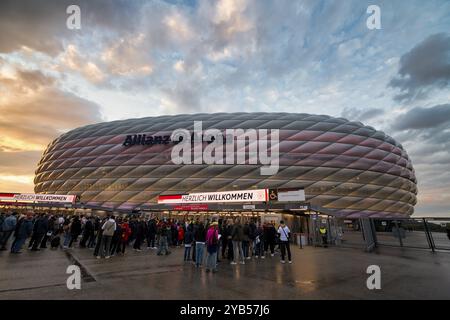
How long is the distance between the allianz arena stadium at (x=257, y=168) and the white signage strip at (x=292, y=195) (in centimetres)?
1789

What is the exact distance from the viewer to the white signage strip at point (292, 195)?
1877cm

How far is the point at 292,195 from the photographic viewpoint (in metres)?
19.1

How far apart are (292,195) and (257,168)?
64.0ft

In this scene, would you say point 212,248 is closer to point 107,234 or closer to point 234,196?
point 107,234

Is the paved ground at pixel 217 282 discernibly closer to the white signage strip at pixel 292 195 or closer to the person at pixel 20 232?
the person at pixel 20 232

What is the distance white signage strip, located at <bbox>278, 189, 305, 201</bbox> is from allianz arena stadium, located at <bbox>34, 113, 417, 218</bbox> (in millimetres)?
17887

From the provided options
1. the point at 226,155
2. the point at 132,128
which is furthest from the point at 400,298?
the point at 132,128

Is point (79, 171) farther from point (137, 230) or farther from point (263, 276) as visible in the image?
point (263, 276)

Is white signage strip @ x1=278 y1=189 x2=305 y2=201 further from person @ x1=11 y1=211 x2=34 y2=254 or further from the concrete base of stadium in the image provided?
person @ x1=11 y1=211 x2=34 y2=254

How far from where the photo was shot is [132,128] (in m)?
47.3

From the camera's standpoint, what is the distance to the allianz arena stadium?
38031 millimetres

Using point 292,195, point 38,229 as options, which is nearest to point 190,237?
point 38,229

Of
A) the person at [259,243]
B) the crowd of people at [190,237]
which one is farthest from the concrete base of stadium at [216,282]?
the person at [259,243]

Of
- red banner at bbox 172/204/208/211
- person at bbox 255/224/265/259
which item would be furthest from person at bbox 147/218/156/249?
red banner at bbox 172/204/208/211
